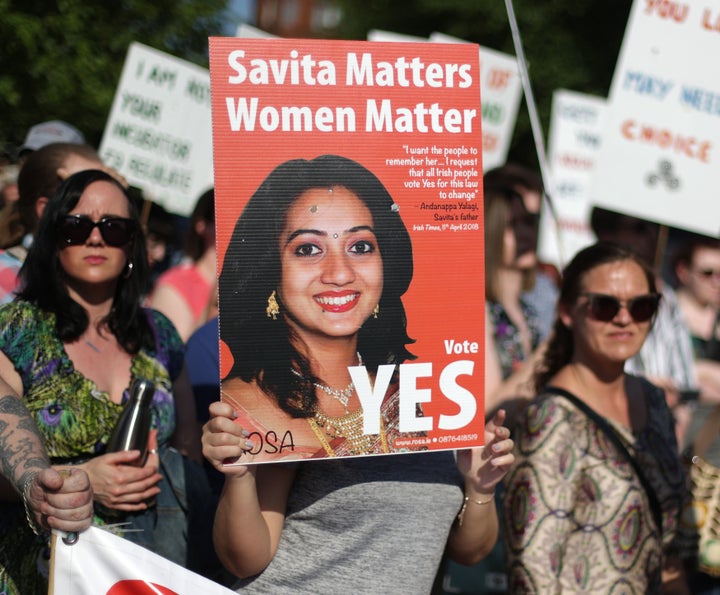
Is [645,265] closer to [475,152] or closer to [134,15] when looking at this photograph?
[475,152]

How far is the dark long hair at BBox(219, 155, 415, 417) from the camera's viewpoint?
2293mm

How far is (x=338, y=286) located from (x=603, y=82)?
73.0 feet

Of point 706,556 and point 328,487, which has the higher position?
point 328,487

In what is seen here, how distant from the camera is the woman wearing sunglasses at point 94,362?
2758 mm

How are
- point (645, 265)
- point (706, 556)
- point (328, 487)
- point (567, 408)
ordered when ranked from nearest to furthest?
1. point (328, 487)
2. point (567, 408)
3. point (645, 265)
4. point (706, 556)

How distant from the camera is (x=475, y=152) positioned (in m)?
2.47

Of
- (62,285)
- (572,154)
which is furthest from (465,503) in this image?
(572,154)

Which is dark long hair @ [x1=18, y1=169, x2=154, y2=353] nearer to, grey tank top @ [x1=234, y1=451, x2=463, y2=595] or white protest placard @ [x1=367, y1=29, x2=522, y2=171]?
grey tank top @ [x1=234, y1=451, x2=463, y2=595]

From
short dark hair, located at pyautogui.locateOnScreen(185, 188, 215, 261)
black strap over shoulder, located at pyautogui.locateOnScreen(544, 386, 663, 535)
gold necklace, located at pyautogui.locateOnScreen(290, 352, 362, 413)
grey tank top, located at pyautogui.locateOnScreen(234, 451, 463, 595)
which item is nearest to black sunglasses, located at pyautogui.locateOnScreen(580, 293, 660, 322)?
black strap over shoulder, located at pyautogui.locateOnScreen(544, 386, 663, 535)

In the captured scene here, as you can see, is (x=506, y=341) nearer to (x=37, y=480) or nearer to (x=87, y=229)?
(x=87, y=229)

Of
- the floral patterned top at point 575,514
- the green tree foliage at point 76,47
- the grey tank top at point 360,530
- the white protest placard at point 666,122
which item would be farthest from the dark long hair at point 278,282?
the green tree foliage at point 76,47

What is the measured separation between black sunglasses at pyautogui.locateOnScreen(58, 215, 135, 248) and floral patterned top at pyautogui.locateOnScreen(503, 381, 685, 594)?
4.40ft

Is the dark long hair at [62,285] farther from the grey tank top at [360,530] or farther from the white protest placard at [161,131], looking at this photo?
the white protest placard at [161,131]

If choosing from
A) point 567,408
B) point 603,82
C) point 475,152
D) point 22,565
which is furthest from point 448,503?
point 603,82
